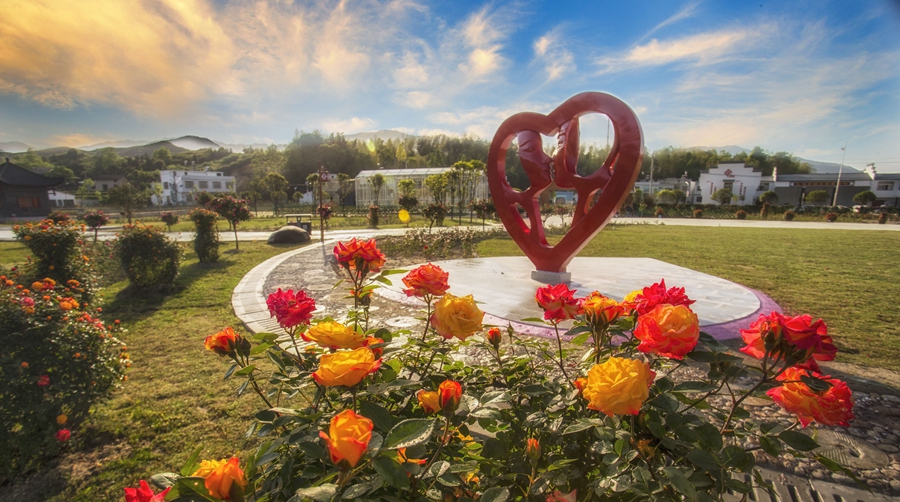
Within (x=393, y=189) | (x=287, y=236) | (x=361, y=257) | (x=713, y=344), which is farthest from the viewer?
(x=393, y=189)

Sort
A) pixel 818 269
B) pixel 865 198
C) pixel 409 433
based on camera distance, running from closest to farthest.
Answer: pixel 409 433 → pixel 818 269 → pixel 865 198

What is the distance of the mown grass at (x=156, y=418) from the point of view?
83.5 inches

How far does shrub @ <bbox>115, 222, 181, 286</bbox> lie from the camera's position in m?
6.02

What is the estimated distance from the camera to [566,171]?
5.99 meters

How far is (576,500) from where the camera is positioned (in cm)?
98

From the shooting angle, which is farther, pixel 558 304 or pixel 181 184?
pixel 181 184

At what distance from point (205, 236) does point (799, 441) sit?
33.0 feet

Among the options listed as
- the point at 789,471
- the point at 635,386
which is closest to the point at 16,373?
the point at 635,386

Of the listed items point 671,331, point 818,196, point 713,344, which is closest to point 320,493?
point 671,331

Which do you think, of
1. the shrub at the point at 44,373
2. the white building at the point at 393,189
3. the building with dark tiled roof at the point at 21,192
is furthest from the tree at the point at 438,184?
the building with dark tiled roof at the point at 21,192

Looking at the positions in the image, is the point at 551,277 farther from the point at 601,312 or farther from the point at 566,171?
the point at 601,312

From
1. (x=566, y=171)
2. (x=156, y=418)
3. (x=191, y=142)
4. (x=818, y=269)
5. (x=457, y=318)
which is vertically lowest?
(x=156, y=418)

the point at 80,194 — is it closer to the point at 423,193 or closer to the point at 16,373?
the point at 423,193

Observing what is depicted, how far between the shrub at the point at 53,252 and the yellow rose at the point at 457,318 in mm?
6102
